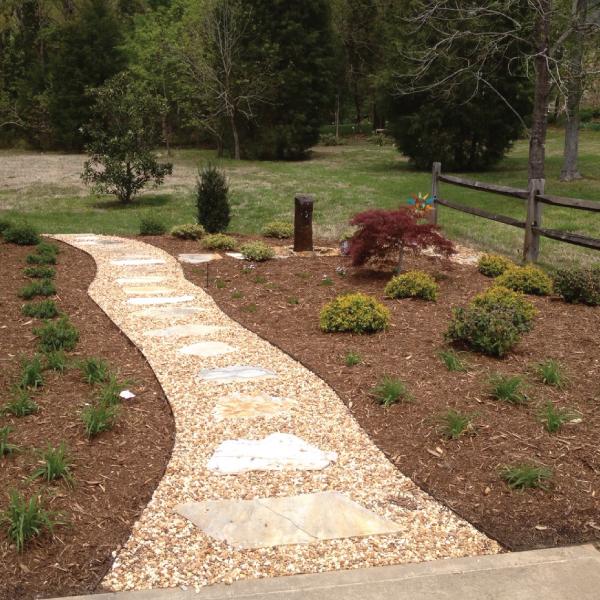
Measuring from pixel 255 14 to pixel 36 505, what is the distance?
2916 cm

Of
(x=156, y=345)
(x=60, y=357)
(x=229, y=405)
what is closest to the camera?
(x=229, y=405)

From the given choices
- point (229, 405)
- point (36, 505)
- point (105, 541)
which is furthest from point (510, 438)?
point (36, 505)

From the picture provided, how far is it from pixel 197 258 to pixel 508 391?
244 inches

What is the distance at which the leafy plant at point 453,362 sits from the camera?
16.4 ft

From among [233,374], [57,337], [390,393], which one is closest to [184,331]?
[57,337]

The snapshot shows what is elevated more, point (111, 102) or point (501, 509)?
point (111, 102)

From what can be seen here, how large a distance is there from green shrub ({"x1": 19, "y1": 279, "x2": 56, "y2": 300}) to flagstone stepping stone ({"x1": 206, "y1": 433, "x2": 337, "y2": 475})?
13.8 feet

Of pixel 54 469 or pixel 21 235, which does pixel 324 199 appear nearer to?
pixel 21 235

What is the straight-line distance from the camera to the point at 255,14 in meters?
28.8

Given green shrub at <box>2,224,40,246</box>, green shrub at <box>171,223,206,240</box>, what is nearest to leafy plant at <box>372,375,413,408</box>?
green shrub at <box>171,223,206,240</box>

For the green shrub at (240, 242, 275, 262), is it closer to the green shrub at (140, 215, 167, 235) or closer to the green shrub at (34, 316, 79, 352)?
the green shrub at (140, 215, 167, 235)

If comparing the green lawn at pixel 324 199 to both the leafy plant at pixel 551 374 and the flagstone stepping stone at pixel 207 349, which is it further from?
the flagstone stepping stone at pixel 207 349

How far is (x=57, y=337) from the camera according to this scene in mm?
5543

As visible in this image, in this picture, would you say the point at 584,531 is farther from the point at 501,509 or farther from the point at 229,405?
the point at 229,405
